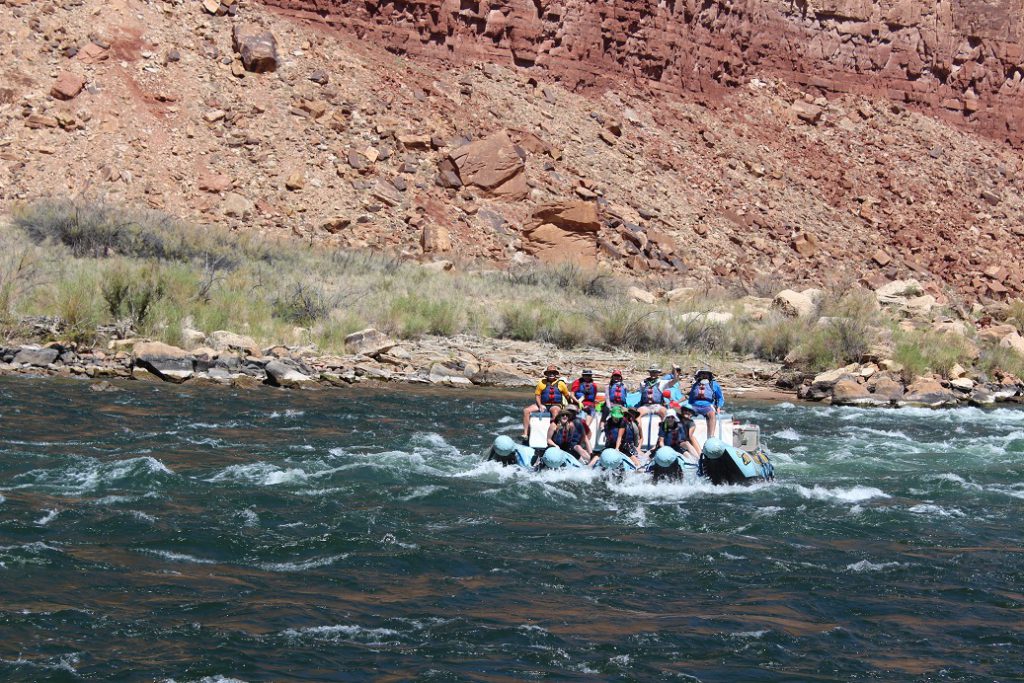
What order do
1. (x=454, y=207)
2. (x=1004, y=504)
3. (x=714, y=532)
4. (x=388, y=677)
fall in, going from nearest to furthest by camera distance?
(x=388, y=677)
(x=714, y=532)
(x=1004, y=504)
(x=454, y=207)

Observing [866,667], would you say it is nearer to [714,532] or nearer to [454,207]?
[714,532]

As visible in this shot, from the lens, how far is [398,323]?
22.5m

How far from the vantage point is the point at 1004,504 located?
12.0 meters

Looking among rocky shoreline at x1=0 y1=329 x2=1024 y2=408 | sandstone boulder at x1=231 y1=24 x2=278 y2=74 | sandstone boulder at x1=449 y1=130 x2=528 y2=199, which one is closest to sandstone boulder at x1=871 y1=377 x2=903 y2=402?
rocky shoreline at x1=0 y1=329 x2=1024 y2=408

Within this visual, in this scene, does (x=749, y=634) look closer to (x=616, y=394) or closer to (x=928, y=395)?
(x=616, y=394)

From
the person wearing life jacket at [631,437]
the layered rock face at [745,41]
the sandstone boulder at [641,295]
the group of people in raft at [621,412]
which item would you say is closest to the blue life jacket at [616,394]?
the group of people in raft at [621,412]

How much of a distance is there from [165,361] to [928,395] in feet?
41.9

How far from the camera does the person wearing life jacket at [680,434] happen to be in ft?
42.8

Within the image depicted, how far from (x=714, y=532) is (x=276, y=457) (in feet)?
15.8

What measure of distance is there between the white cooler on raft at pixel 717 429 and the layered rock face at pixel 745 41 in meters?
25.7

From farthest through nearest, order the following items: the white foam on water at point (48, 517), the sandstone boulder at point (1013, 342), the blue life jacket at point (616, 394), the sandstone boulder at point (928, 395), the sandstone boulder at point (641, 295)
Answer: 1. the sandstone boulder at point (641, 295)
2. the sandstone boulder at point (1013, 342)
3. the sandstone boulder at point (928, 395)
4. the blue life jacket at point (616, 394)
5. the white foam on water at point (48, 517)

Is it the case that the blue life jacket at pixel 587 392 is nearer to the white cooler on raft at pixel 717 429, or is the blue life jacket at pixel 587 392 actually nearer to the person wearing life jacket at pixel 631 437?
the person wearing life jacket at pixel 631 437

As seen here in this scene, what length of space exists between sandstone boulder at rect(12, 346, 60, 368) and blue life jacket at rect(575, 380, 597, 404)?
27.1ft

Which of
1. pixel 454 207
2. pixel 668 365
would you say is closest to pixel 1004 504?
pixel 668 365
